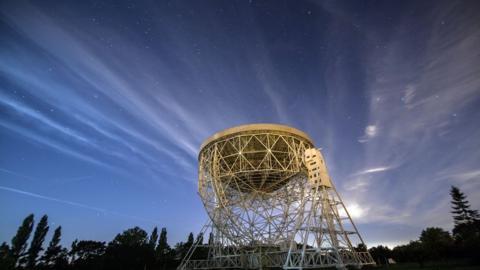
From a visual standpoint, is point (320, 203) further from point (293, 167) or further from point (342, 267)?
point (293, 167)

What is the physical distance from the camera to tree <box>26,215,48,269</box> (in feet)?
110

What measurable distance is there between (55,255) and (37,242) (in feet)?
16.1

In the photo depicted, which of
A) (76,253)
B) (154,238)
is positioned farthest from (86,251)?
(154,238)

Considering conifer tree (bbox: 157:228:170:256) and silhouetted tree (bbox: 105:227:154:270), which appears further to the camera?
conifer tree (bbox: 157:228:170:256)

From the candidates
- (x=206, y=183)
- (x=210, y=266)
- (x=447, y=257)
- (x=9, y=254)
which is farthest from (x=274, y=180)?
(x=9, y=254)

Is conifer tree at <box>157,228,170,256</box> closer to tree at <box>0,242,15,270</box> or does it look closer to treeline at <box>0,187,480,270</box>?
treeline at <box>0,187,480,270</box>

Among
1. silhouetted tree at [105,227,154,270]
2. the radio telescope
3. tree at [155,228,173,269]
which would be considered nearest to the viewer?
the radio telescope

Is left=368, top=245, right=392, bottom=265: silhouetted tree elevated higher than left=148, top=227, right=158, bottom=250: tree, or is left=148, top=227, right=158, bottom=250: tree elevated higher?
left=148, top=227, right=158, bottom=250: tree

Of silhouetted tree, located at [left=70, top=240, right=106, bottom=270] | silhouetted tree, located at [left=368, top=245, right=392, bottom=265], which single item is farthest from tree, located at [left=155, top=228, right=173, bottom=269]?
silhouetted tree, located at [left=368, top=245, right=392, bottom=265]

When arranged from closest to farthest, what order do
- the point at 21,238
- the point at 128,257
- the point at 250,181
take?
the point at 250,181
the point at 21,238
the point at 128,257

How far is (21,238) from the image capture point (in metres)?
33.6

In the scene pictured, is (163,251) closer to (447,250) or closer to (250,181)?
(250,181)

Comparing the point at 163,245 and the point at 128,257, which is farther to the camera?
the point at 163,245

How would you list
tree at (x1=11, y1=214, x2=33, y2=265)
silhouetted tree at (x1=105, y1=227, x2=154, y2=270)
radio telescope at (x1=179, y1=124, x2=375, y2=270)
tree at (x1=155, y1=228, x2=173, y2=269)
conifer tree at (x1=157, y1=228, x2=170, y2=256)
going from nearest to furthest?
radio telescope at (x1=179, y1=124, x2=375, y2=270) < tree at (x1=11, y1=214, x2=33, y2=265) < silhouetted tree at (x1=105, y1=227, x2=154, y2=270) < tree at (x1=155, y1=228, x2=173, y2=269) < conifer tree at (x1=157, y1=228, x2=170, y2=256)
